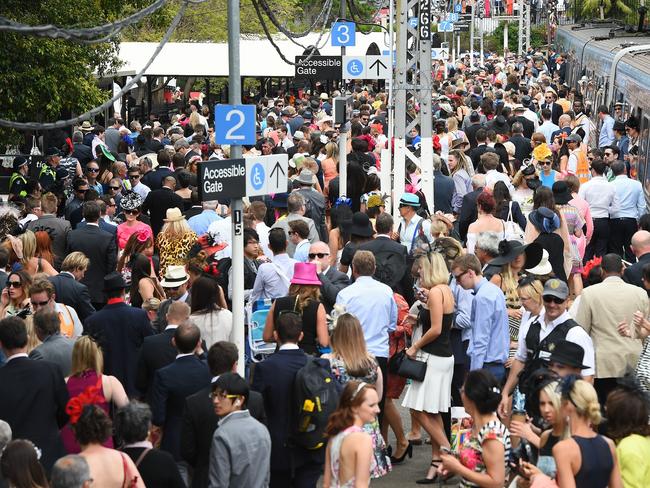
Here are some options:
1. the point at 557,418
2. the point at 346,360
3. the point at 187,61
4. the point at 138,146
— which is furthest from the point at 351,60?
the point at 187,61

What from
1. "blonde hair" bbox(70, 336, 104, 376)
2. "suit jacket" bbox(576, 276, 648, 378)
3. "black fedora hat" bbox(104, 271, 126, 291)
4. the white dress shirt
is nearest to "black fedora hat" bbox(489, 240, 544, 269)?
"suit jacket" bbox(576, 276, 648, 378)

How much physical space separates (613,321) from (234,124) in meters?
3.24

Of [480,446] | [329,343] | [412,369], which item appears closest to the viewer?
[480,446]

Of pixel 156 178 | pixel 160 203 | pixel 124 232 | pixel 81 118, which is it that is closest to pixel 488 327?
pixel 81 118

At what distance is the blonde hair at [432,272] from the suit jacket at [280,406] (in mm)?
1794

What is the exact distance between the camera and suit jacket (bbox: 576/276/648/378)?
31.4 feet

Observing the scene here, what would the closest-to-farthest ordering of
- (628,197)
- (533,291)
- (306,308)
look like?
1. (533,291)
2. (306,308)
3. (628,197)

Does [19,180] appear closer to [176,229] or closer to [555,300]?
[176,229]

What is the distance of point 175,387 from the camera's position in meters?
7.91

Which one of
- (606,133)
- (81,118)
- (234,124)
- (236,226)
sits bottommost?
(606,133)

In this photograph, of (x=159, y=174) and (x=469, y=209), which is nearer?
(x=469, y=209)

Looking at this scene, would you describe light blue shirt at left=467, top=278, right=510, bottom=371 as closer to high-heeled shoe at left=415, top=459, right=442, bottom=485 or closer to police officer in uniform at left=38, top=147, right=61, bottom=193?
high-heeled shoe at left=415, top=459, right=442, bottom=485

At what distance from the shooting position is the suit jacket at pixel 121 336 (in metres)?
9.33

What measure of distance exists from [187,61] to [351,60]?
1821 centimetres
